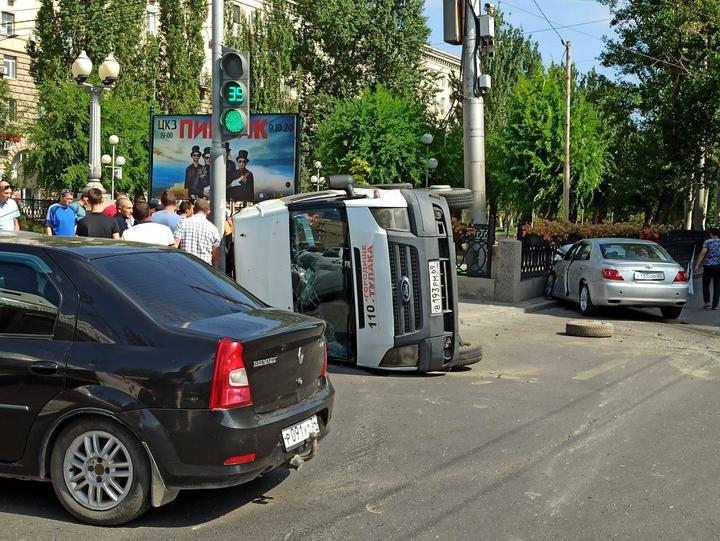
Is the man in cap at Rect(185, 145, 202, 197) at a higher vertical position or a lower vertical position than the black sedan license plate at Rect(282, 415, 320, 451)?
higher

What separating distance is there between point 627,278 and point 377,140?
33.2 m

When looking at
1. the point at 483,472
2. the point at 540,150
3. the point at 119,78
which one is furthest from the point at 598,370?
the point at 119,78

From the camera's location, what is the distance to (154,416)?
15.2 ft

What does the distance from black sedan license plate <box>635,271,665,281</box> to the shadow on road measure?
11254 mm

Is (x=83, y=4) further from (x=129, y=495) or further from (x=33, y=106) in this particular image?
(x=129, y=495)

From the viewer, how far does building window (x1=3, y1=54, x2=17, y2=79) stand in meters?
56.8

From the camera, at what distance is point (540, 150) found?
38500 millimetres

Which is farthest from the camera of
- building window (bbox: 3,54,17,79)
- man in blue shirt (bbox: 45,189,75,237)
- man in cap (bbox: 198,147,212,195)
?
building window (bbox: 3,54,17,79)

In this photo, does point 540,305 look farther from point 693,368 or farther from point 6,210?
point 6,210

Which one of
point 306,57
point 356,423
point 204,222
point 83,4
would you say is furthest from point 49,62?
point 356,423

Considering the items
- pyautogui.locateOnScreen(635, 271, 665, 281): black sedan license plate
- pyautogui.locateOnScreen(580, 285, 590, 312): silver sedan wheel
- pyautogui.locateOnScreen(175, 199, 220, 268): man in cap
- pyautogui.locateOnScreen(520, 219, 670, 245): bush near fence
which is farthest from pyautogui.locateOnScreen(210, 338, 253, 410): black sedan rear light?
pyautogui.locateOnScreen(520, 219, 670, 245): bush near fence

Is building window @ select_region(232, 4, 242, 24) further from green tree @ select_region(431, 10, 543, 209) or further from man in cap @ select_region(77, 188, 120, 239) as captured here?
man in cap @ select_region(77, 188, 120, 239)

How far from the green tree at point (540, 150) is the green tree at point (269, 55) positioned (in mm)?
21254

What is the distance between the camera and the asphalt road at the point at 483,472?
15.9 feet
